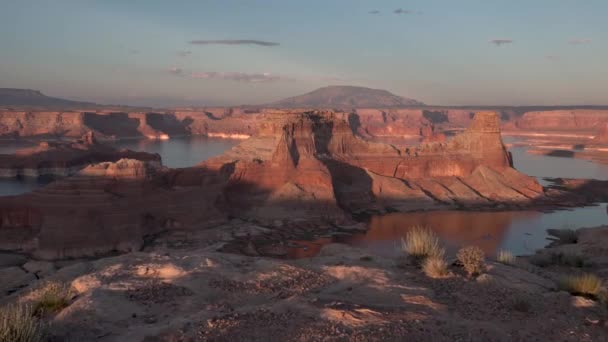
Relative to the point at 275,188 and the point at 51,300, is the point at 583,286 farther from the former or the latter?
the point at 275,188

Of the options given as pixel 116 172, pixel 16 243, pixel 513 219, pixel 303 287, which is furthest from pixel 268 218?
pixel 303 287

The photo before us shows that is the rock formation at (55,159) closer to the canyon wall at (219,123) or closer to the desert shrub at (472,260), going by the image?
the canyon wall at (219,123)

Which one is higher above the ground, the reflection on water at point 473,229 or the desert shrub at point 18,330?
the desert shrub at point 18,330

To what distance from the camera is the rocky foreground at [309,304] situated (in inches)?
296

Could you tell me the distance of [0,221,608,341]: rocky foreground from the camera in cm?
752

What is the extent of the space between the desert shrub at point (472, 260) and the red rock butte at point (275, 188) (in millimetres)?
19222

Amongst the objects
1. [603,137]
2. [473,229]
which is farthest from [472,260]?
[603,137]

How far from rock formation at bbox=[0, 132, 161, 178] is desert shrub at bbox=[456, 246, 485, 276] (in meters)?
50.3

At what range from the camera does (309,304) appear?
874 centimetres

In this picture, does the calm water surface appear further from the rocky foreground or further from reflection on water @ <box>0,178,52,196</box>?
the rocky foreground

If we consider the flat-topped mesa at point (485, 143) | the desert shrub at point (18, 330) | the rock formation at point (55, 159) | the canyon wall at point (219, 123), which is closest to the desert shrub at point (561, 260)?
the desert shrub at point (18, 330)

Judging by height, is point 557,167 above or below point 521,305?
below

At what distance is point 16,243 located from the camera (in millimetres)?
25656

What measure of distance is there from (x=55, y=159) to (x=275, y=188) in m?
35.2
